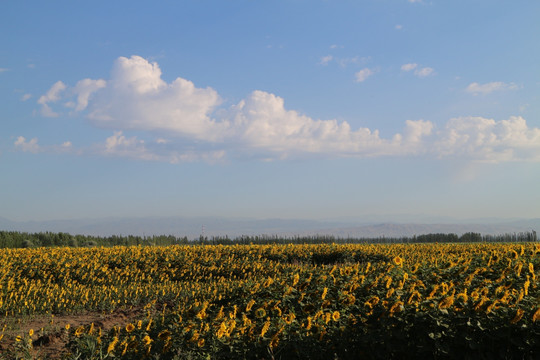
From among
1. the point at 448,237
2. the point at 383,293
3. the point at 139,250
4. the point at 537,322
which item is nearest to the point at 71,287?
the point at 139,250

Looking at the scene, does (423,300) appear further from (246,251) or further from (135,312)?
(246,251)

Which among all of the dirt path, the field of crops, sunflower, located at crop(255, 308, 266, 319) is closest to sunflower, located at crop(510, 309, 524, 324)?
the field of crops

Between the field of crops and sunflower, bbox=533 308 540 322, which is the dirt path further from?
sunflower, bbox=533 308 540 322

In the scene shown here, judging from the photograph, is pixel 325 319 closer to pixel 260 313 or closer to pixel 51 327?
pixel 260 313

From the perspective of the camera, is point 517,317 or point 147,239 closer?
point 517,317

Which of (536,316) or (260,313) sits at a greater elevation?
(536,316)

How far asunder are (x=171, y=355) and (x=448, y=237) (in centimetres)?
3735

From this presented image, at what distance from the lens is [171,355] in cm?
566

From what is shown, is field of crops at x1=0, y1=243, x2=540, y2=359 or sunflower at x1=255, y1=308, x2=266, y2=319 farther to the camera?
sunflower at x1=255, y1=308, x2=266, y2=319

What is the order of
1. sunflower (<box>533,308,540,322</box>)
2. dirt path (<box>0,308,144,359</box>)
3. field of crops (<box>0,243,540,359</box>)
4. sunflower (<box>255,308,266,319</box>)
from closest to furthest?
sunflower (<box>533,308,540,322</box>)
field of crops (<box>0,243,540,359</box>)
sunflower (<box>255,308,266,319</box>)
dirt path (<box>0,308,144,359</box>)

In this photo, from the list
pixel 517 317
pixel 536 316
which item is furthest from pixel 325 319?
pixel 536 316

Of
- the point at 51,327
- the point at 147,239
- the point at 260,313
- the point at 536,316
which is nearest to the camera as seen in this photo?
the point at 536,316

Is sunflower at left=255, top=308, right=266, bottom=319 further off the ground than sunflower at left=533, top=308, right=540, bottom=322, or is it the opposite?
sunflower at left=533, top=308, right=540, bottom=322

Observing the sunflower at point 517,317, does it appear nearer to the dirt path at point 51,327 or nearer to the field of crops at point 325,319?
the field of crops at point 325,319
